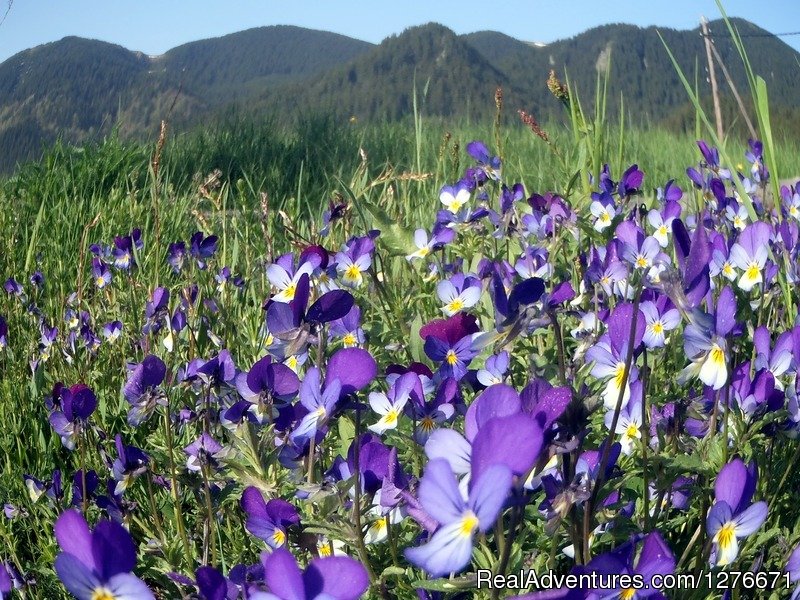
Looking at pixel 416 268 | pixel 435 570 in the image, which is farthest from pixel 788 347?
pixel 416 268

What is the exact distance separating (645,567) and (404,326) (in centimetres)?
116

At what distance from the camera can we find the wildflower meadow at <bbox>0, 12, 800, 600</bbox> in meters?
0.66

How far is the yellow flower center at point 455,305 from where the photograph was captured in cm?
159

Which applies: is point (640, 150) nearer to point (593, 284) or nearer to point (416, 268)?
point (416, 268)

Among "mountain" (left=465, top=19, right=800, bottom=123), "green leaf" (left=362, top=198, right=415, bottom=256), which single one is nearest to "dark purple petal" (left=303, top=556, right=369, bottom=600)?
"green leaf" (left=362, top=198, right=415, bottom=256)

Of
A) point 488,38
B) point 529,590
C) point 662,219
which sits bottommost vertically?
point 529,590

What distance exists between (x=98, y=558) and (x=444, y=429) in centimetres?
27

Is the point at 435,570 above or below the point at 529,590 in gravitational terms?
above

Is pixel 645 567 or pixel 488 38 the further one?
pixel 488 38

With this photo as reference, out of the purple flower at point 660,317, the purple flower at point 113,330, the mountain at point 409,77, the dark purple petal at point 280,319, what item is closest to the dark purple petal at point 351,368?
the dark purple petal at point 280,319

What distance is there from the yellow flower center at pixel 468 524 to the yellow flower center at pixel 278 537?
0.43 meters

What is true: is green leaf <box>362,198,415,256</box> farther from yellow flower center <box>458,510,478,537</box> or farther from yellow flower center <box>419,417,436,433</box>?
yellow flower center <box>458,510,478,537</box>

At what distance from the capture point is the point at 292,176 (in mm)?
5820

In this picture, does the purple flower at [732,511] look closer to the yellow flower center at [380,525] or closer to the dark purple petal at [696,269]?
the dark purple petal at [696,269]
